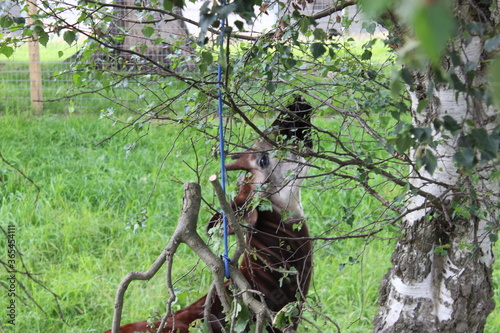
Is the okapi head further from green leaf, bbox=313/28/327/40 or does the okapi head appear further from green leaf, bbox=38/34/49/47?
green leaf, bbox=38/34/49/47

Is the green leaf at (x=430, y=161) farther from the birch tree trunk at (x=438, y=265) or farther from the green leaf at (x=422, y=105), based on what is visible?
the birch tree trunk at (x=438, y=265)

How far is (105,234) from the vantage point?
399 cm

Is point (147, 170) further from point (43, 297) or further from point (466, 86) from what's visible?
point (466, 86)

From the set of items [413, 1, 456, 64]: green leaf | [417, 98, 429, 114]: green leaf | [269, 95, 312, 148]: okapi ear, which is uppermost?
[269, 95, 312, 148]: okapi ear

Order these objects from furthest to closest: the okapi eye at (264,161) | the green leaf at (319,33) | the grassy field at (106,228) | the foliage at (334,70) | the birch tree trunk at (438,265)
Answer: the grassy field at (106,228), the okapi eye at (264,161), the birch tree trunk at (438,265), the green leaf at (319,33), the foliage at (334,70)

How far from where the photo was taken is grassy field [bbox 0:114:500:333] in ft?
10.7

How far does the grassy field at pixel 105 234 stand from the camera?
326 centimetres

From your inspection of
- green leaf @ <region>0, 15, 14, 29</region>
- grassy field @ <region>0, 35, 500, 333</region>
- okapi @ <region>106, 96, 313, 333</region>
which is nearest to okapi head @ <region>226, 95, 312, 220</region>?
okapi @ <region>106, 96, 313, 333</region>

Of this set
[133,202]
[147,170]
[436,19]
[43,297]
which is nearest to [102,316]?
[43,297]

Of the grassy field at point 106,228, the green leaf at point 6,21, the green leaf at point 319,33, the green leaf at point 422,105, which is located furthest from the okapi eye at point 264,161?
the green leaf at point 422,105

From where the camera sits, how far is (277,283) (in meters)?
2.02

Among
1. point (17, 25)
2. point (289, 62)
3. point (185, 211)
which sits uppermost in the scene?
point (17, 25)

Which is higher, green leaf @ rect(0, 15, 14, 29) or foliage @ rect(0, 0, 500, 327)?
green leaf @ rect(0, 15, 14, 29)

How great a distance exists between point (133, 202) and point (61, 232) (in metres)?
0.57
